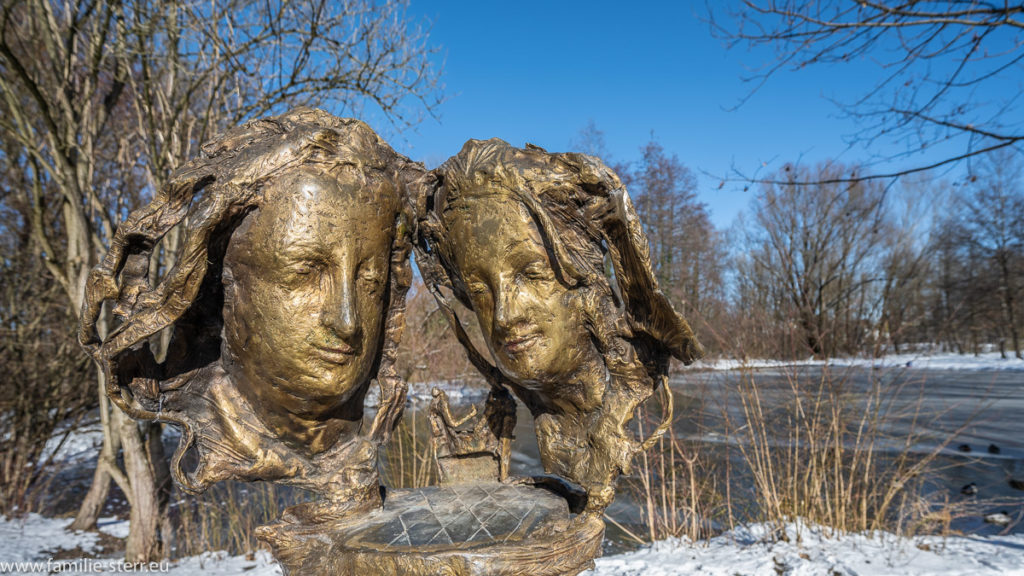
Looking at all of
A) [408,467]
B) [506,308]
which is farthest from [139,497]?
[506,308]

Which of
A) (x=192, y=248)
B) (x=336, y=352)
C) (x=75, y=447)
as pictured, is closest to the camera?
(x=192, y=248)

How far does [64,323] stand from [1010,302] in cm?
1885

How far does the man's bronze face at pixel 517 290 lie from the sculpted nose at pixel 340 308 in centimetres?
40

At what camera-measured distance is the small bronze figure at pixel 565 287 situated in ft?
5.82

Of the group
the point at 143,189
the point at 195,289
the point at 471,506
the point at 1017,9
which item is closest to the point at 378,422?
the point at 471,506

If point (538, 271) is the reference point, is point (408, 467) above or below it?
below

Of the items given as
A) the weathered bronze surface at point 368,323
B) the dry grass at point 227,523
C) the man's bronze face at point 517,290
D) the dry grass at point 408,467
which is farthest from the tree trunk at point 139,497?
the man's bronze face at point 517,290

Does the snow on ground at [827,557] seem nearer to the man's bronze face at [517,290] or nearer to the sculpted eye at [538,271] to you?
the man's bronze face at [517,290]

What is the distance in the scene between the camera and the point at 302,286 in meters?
1.64

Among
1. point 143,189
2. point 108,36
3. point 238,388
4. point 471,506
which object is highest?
point 108,36

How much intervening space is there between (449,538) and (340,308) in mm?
763

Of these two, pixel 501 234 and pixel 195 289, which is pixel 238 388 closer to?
pixel 195 289

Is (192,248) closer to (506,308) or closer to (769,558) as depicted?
(506,308)

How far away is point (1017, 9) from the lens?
2.81 m
